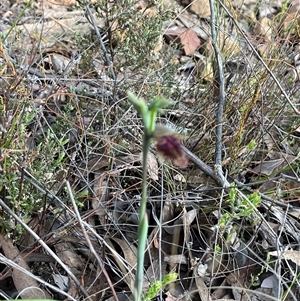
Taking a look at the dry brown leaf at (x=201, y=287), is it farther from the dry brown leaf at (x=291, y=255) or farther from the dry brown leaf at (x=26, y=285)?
the dry brown leaf at (x=26, y=285)

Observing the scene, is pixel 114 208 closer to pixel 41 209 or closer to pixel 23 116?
A: pixel 41 209

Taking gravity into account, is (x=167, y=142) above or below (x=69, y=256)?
above

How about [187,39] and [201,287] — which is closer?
[201,287]

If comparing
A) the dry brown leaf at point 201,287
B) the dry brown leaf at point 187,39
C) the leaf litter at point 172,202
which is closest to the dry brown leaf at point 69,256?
the leaf litter at point 172,202

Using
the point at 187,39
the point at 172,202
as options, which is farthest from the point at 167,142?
the point at 187,39

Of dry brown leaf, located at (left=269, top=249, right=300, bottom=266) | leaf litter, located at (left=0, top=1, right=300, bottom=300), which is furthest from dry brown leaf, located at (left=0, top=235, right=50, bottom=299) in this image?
dry brown leaf, located at (left=269, top=249, right=300, bottom=266)

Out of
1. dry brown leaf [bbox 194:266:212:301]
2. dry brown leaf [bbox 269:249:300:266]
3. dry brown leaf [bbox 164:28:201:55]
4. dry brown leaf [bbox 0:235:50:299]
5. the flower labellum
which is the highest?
the flower labellum

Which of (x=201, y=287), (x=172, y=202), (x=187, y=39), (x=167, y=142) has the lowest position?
(x=201, y=287)

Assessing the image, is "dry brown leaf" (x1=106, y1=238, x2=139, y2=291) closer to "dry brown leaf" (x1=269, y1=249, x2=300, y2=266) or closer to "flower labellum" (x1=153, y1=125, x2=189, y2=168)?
"dry brown leaf" (x1=269, y1=249, x2=300, y2=266)

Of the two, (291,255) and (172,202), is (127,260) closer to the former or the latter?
(172,202)

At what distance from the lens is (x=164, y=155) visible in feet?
2.17

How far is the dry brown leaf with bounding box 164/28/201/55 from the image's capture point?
2285 mm

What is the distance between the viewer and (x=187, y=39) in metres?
2.31

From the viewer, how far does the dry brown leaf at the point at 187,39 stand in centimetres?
229
